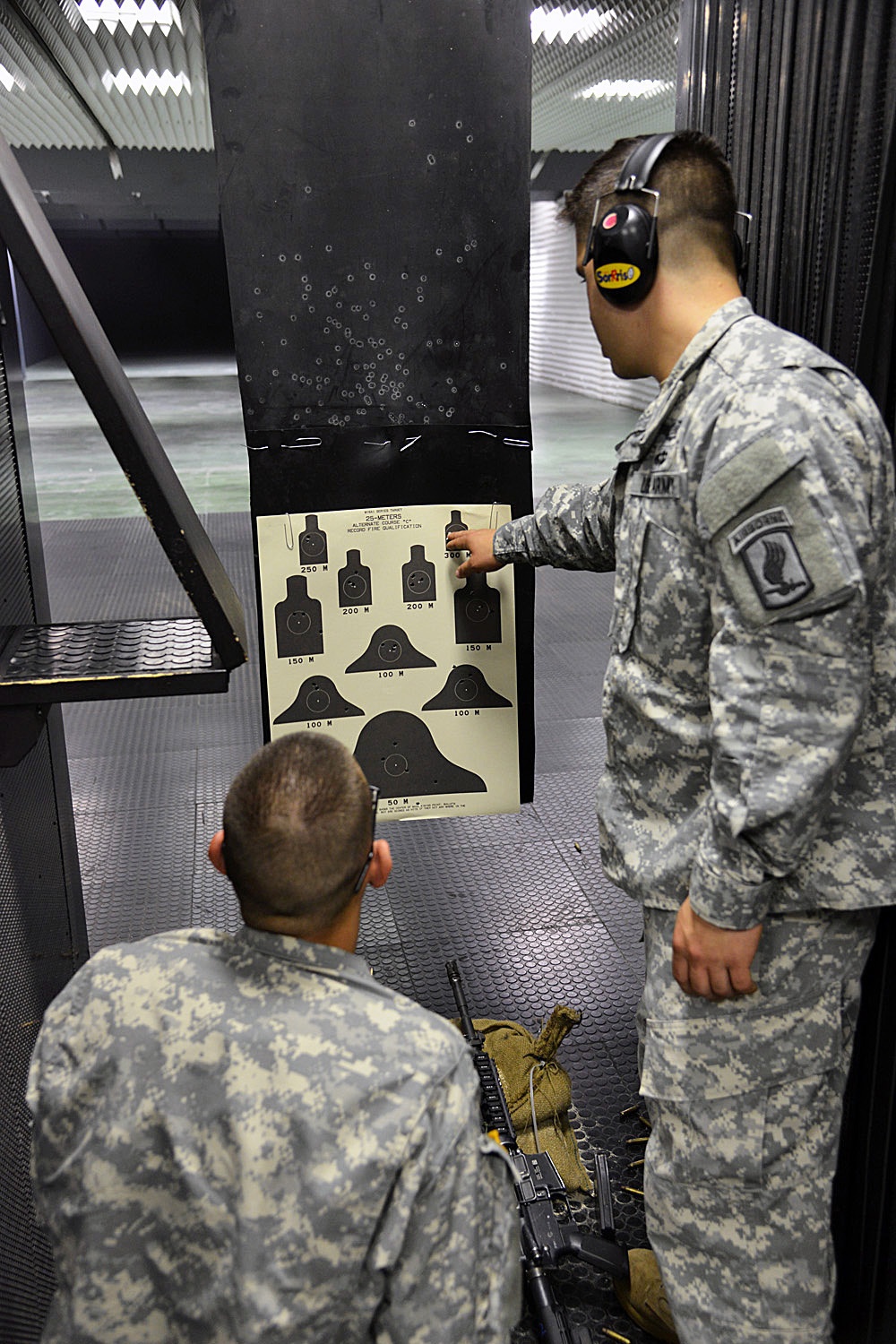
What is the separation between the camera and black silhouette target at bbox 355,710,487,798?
7.09 feet

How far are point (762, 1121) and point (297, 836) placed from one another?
0.81 m

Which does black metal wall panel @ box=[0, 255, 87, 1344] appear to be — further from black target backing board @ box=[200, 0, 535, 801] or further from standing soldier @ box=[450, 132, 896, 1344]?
→ standing soldier @ box=[450, 132, 896, 1344]

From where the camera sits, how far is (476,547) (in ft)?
6.81

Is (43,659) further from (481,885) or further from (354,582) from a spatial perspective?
(481,885)

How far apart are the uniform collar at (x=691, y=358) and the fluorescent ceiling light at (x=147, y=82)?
10.2 m

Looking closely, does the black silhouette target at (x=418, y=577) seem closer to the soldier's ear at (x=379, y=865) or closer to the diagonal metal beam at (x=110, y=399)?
the diagonal metal beam at (x=110, y=399)

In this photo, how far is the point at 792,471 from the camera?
46.2 inches

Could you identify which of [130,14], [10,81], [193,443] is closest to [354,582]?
[130,14]

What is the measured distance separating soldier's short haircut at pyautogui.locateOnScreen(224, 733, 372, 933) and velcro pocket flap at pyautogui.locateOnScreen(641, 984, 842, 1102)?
0.64 m

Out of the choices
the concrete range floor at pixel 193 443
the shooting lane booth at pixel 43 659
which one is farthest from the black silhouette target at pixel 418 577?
the concrete range floor at pixel 193 443

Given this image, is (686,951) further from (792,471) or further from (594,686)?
(594,686)

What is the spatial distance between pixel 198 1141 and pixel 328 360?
1.42m

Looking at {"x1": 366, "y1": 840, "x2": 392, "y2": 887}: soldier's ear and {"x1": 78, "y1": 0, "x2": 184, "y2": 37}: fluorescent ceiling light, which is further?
{"x1": 78, "y1": 0, "x2": 184, "y2": 37}: fluorescent ceiling light

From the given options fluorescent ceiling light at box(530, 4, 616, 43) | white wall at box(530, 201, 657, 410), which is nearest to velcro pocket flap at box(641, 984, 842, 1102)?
fluorescent ceiling light at box(530, 4, 616, 43)
